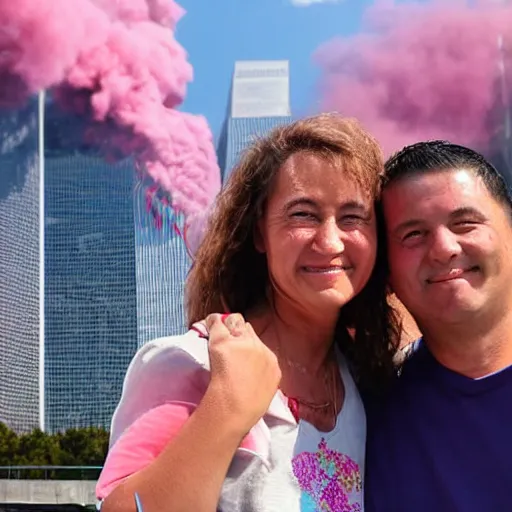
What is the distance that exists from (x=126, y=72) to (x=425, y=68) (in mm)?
2777

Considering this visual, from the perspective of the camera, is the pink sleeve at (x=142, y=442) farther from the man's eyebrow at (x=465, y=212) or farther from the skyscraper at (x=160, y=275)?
the skyscraper at (x=160, y=275)

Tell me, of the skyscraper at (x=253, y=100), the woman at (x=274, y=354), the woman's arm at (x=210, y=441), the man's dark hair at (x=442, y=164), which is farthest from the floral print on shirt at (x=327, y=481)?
the skyscraper at (x=253, y=100)

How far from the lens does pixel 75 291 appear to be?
22.2ft

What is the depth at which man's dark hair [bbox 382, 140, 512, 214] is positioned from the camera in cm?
97

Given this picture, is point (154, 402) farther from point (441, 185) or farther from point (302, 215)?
point (441, 185)

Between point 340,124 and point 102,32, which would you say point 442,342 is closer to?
point 340,124

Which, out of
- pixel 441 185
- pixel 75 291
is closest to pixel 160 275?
pixel 75 291

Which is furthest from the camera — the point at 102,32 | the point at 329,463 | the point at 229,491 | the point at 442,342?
the point at 102,32

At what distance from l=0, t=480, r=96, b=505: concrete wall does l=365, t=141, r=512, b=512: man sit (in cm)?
514

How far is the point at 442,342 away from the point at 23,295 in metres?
6.17

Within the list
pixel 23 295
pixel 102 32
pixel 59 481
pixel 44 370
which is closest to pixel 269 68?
pixel 102 32

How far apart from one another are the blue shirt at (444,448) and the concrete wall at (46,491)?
5122 millimetres

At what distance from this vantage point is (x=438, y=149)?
1001 mm

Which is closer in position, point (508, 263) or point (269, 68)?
point (508, 263)
